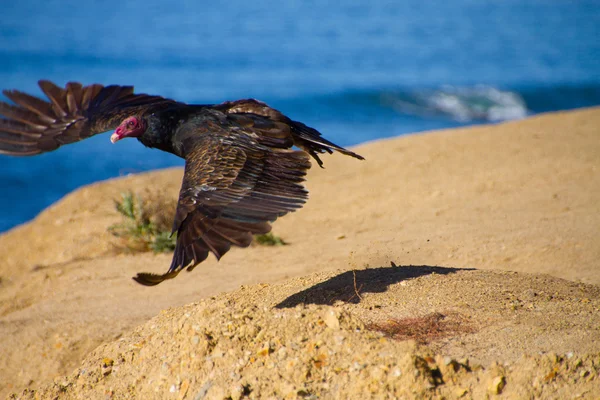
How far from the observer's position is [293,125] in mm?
5715

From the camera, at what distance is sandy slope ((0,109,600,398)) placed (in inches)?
153

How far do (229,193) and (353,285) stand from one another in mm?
998

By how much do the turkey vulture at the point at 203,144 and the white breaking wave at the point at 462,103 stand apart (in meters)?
17.4

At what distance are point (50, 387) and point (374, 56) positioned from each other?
2531 centimetres

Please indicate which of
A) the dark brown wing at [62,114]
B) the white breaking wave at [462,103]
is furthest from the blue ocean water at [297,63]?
the dark brown wing at [62,114]

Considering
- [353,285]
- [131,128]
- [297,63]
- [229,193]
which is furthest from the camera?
[297,63]

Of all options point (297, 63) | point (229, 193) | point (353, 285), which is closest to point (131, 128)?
point (229, 193)

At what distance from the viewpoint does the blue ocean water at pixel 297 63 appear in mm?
20016

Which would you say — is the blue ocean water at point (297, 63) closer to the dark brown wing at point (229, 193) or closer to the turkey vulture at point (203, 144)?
the turkey vulture at point (203, 144)

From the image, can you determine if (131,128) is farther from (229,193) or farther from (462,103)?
(462,103)

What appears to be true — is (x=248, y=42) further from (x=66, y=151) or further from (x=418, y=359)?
(x=418, y=359)

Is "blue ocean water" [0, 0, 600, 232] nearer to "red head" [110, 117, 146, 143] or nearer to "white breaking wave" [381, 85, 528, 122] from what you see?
"white breaking wave" [381, 85, 528, 122]

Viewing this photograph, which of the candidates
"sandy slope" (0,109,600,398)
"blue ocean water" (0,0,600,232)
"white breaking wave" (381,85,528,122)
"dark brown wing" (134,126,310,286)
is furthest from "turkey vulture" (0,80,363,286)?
"white breaking wave" (381,85,528,122)

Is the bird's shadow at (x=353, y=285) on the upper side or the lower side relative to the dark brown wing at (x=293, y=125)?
lower
